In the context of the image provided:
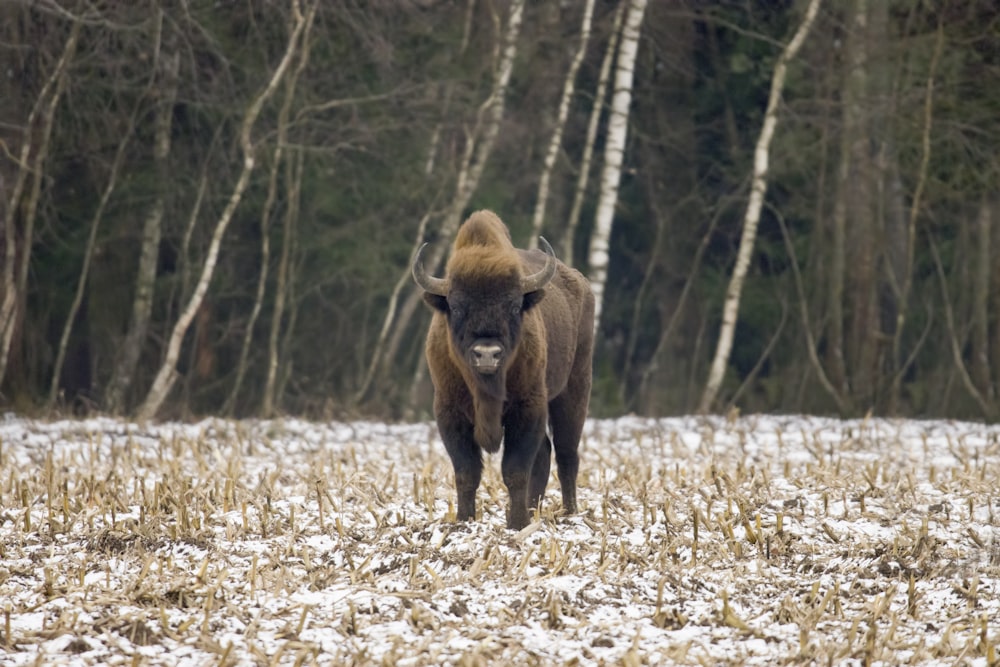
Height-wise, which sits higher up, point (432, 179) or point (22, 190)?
point (432, 179)

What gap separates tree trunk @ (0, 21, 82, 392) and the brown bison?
9.41 metres

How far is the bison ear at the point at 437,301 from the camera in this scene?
8.99 meters

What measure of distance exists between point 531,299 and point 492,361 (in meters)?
0.77

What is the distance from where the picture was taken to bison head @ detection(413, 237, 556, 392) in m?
8.58

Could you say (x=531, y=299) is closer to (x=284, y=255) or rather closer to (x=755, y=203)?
(x=755, y=203)

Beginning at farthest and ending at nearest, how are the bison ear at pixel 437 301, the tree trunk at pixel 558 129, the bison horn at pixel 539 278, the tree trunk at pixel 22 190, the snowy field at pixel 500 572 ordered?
the tree trunk at pixel 558 129, the tree trunk at pixel 22 190, the bison ear at pixel 437 301, the bison horn at pixel 539 278, the snowy field at pixel 500 572

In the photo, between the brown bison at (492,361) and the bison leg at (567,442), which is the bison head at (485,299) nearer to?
the brown bison at (492,361)

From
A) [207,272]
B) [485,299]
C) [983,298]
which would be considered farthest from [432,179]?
[485,299]

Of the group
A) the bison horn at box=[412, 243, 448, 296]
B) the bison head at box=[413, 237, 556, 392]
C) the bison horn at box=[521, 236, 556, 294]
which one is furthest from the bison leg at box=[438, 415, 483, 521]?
the bison horn at box=[521, 236, 556, 294]

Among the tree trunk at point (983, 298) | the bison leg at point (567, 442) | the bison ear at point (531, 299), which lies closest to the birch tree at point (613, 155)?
the tree trunk at point (983, 298)

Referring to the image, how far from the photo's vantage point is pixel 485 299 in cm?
869

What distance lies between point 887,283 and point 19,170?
14.8 m

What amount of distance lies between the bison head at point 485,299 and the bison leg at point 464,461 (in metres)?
0.45

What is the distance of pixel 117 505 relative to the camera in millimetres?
8977
